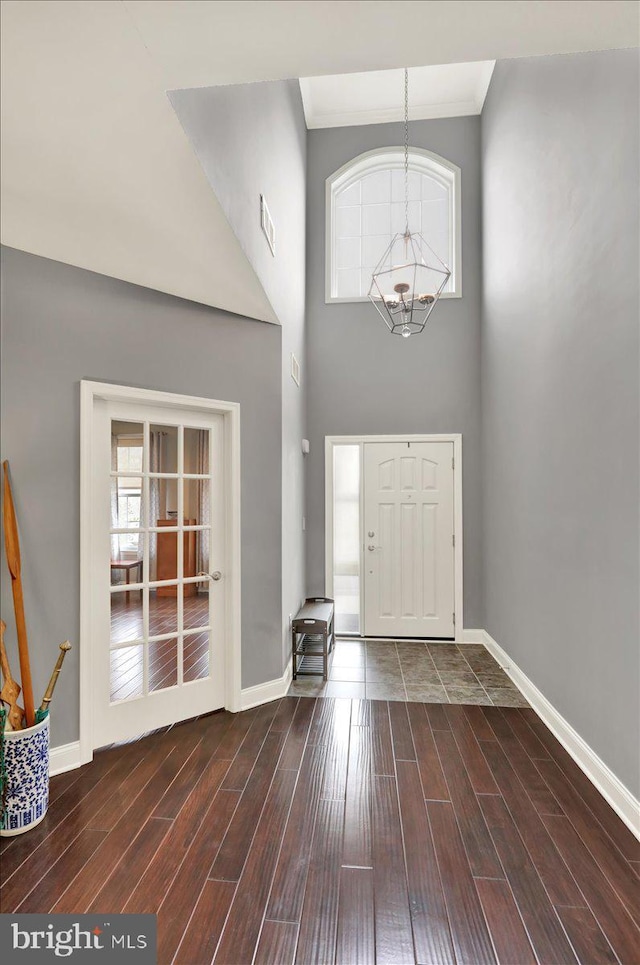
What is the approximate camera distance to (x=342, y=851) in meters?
1.95

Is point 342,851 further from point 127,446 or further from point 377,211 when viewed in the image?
point 377,211

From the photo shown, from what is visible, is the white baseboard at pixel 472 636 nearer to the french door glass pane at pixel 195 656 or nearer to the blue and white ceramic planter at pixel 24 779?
the french door glass pane at pixel 195 656

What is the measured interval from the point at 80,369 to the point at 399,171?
171 inches

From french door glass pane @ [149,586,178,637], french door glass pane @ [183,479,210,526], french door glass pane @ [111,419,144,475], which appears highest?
french door glass pane @ [111,419,144,475]

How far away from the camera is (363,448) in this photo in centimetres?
505

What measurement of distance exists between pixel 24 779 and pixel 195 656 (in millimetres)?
1144

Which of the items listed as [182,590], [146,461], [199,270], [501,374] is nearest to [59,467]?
[146,461]

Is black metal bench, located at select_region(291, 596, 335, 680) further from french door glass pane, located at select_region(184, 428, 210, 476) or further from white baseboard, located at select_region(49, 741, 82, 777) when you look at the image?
white baseboard, located at select_region(49, 741, 82, 777)

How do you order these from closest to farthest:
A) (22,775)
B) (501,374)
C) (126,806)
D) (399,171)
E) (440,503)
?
(22,775), (126,806), (501,374), (440,503), (399,171)

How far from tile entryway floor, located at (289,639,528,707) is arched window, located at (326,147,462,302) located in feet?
11.4

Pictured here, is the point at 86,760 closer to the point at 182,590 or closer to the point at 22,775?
the point at 22,775

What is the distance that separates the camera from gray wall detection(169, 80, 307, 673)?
2.08 meters

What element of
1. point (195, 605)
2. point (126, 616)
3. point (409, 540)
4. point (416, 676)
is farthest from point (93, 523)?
point (409, 540)

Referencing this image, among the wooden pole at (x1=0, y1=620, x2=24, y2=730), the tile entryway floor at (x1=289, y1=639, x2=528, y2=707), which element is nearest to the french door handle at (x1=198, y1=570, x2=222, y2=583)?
the tile entryway floor at (x1=289, y1=639, x2=528, y2=707)
